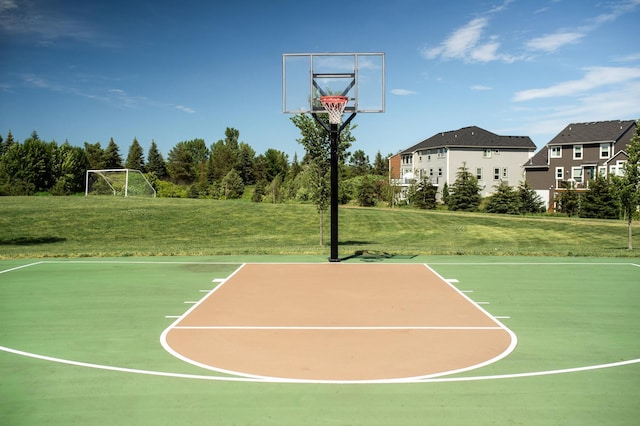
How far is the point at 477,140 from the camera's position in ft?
197

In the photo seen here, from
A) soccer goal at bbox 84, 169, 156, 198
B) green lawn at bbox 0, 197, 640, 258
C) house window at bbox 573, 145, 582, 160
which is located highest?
house window at bbox 573, 145, 582, 160

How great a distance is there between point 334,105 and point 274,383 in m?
11.7

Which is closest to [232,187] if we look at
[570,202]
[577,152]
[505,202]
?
[505,202]

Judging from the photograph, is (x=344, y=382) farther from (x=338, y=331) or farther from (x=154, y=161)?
(x=154, y=161)

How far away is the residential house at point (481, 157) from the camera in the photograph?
193ft

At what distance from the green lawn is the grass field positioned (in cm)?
839

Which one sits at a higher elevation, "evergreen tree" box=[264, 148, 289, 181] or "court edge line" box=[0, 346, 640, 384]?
"evergreen tree" box=[264, 148, 289, 181]

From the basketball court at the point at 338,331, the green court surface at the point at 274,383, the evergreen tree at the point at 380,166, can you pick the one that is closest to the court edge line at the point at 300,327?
the basketball court at the point at 338,331

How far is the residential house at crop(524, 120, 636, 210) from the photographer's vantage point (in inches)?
1914

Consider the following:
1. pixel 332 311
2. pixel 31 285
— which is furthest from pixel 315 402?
pixel 31 285

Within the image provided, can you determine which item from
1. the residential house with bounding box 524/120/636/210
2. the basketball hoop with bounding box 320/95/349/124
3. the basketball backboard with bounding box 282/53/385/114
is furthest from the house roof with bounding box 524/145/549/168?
the basketball hoop with bounding box 320/95/349/124

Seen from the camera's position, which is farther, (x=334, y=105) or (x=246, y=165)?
(x=246, y=165)

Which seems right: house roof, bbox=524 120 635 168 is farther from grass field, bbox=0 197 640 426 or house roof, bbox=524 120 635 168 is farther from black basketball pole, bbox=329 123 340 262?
black basketball pole, bbox=329 123 340 262

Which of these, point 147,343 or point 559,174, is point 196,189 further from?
point 147,343
